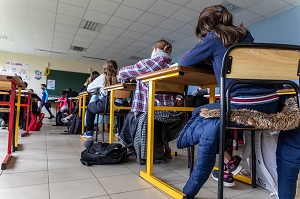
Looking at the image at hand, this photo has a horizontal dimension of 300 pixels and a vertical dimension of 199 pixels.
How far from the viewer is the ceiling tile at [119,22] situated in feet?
16.0

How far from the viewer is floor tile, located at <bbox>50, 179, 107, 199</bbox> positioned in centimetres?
115

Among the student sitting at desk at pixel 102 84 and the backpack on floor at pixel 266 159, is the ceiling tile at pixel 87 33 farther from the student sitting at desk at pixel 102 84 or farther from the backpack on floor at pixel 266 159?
the backpack on floor at pixel 266 159

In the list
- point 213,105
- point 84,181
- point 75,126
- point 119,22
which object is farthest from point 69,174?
point 119,22

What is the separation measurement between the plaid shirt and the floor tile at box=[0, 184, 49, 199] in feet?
3.02

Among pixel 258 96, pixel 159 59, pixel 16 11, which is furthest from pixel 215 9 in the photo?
pixel 16 11

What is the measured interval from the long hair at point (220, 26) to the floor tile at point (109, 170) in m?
1.12

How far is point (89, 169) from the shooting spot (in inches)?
65.2

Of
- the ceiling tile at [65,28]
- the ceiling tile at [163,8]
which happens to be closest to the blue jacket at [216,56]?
the ceiling tile at [163,8]

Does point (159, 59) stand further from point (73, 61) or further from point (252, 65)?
point (73, 61)

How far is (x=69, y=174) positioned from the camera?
1.51m

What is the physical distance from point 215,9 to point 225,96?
0.54m

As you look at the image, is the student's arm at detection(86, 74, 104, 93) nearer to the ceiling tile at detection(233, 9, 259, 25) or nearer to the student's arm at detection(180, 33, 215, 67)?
the student's arm at detection(180, 33, 215, 67)

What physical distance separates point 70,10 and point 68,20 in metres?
0.56

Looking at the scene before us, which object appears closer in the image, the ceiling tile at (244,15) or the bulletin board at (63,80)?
the ceiling tile at (244,15)
